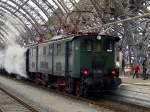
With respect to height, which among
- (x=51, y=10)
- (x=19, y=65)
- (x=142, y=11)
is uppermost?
(x=51, y=10)

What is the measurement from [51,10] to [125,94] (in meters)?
43.5

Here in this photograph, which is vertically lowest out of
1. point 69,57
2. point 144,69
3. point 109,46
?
point 144,69

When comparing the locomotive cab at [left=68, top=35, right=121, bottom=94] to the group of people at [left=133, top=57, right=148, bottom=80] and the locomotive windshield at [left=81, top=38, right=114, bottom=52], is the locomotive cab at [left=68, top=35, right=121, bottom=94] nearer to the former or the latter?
the locomotive windshield at [left=81, top=38, right=114, bottom=52]

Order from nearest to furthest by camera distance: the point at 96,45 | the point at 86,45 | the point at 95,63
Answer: the point at 95,63 → the point at 86,45 → the point at 96,45

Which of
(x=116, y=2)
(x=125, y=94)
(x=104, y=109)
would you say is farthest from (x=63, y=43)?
(x=116, y=2)

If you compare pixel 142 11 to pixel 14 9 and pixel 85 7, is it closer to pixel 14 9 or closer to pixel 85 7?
pixel 85 7

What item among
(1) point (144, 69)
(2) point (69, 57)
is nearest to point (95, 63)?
(2) point (69, 57)

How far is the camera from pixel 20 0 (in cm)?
7050

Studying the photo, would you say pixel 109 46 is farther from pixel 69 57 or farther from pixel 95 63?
pixel 69 57

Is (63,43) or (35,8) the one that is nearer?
(63,43)

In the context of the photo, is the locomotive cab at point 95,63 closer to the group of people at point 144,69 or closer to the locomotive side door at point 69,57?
the locomotive side door at point 69,57

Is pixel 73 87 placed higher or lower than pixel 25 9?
lower

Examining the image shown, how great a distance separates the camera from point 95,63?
2234cm

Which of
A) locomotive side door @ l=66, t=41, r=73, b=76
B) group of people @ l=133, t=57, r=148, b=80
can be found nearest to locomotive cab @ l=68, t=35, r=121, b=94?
locomotive side door @ l=66, t=41, r=73, b=76
